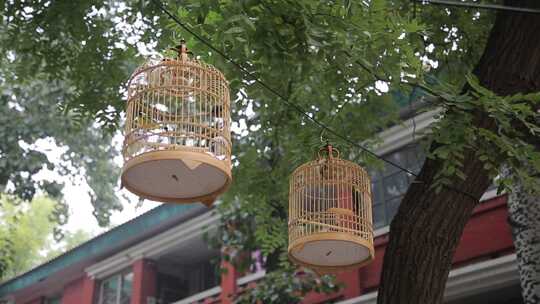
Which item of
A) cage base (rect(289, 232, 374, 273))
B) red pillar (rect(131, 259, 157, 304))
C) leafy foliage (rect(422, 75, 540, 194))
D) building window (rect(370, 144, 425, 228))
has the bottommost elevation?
cage base (rect(289, 232, 374, 273))

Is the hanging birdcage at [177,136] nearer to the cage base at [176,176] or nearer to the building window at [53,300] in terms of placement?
the cage base at [176,176]

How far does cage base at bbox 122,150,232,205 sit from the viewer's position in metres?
4.82

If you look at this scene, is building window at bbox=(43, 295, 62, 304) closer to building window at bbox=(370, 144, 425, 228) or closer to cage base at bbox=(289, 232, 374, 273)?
building window at bbox=(370, 144, 425, 228)

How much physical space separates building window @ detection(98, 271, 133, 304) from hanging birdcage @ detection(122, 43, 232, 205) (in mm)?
12772

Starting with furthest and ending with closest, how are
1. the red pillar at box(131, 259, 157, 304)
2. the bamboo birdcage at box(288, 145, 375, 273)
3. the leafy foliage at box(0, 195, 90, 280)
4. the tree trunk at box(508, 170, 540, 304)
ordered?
1. the leafy foliage at box(0, 195, 90, 280)
2. the red pillar at box(131, 259, 157, 304)
3. the tree trunk at box(508, 170, 540, 304)
4. the bamboo birdcage at box(288, 145, 375, 273)

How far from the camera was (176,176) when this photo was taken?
501cm

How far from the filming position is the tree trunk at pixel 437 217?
6.25 meters

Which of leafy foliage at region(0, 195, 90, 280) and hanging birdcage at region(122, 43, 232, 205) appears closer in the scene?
hanging birdcage at region(122, 43, 232, 205)

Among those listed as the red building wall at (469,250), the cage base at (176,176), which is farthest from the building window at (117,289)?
the cage base at (176,176)

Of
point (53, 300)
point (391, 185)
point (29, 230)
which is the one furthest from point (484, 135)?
point (29, 230)

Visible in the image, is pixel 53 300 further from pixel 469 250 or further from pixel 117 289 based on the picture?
pixel 469 250

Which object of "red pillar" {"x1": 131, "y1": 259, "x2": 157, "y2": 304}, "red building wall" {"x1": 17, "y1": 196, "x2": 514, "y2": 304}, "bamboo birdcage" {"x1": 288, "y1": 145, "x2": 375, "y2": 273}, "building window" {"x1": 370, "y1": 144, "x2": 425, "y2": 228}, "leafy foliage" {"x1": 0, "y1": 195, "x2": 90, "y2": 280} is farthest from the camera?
"leafy foliage" {"x1": 0, "y1": 195, "x2": 90, "y2": 280}

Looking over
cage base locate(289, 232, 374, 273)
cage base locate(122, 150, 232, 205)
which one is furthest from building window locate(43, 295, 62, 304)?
cage base locate(122, 150, 232, 205)

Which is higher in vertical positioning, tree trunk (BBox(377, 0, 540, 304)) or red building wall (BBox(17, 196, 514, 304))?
red building wall (BBox(17, 196, 514, 304))
